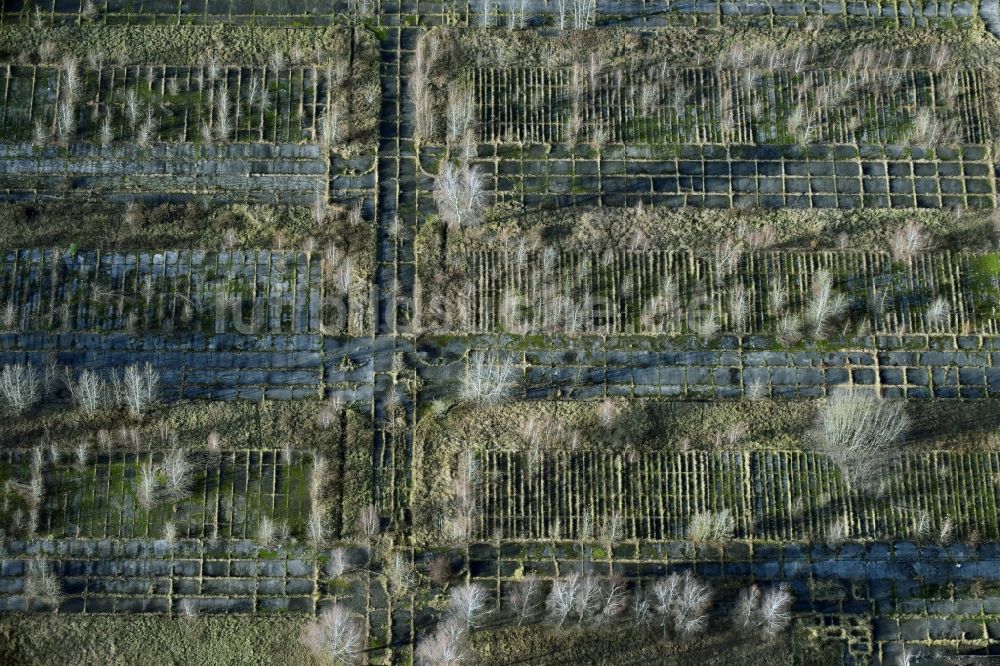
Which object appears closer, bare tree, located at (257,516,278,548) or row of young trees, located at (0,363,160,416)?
bare tree, located at (257,516,278,548)

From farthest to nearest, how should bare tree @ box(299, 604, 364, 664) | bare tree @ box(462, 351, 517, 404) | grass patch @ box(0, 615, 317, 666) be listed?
bare tree @ box(462, 351, 517, 404), grass patch @ box(0, 615, 317, 666), bare tree @ box(299, 604, 364, 664)

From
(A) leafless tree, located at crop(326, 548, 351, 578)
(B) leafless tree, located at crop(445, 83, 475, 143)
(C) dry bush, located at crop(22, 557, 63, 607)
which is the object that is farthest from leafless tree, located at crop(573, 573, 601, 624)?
(C) dry bush, located at crop(22, 557, 63, 607)

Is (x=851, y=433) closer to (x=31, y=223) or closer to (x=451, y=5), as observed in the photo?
(x=451, y=5)

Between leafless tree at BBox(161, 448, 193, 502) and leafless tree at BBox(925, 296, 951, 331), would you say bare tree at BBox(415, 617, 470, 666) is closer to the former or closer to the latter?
leafless tree at BBox(161, 448, 193, 502)

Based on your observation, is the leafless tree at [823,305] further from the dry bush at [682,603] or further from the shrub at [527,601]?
Answer: the shrub at [527,601]

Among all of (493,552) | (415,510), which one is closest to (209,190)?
(415,510)
